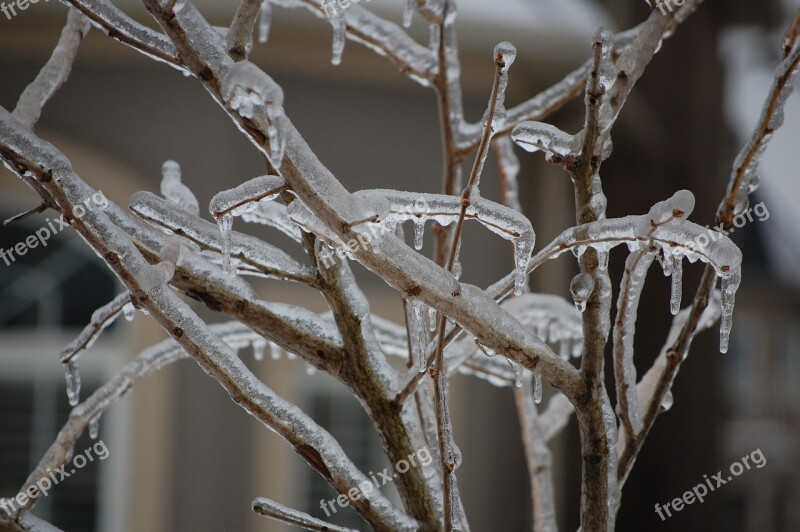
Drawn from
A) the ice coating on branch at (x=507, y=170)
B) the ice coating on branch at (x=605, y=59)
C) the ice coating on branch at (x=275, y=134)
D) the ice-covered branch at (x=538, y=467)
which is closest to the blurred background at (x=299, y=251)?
the ice coating on branch at (x=507, y=170)

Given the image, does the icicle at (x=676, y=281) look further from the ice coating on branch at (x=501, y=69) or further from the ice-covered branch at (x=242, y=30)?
the ice-covered branch at (x=242, y=30)

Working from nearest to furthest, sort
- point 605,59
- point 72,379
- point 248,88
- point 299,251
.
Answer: point 248,88, point 605,59, point 72,379, point 299,251

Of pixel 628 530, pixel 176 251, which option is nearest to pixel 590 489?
pixel 176 251

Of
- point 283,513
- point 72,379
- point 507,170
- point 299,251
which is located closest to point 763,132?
point 507,170

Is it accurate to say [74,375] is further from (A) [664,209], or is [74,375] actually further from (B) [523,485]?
(B) [523,485]

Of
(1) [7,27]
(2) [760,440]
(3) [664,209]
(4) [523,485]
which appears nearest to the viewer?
(3) [664,209]

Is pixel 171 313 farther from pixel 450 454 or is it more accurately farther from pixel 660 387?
pixel 660 387
